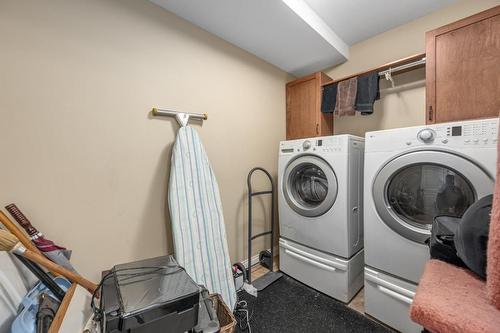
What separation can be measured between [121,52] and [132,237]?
1.18 m

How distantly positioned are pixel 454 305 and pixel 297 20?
1.84 metres

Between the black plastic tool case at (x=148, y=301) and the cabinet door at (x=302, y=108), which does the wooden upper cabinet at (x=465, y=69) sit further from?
the black plastic tool case at (x=148, y=301)

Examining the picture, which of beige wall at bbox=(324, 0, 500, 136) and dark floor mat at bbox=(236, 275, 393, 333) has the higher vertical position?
beige wall at bbox=(324, 0, 500, 136)

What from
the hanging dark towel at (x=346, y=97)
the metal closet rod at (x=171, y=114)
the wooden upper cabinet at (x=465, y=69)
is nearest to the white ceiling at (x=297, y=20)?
the hanging dark towel at (x=346, y=97)

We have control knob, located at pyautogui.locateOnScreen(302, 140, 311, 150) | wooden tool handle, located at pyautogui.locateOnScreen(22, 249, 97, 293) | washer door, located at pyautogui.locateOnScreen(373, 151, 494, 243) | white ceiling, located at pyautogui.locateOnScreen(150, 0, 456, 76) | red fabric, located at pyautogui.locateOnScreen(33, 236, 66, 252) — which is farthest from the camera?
control knob, located at pyautogui.locateOnScreen(302, 140, 311, 150)

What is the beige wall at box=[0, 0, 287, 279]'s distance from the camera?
40.9 inches

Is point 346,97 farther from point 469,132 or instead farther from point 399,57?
point 469,132

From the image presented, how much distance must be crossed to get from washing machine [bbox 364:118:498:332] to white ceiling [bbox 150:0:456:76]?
3.52 ft

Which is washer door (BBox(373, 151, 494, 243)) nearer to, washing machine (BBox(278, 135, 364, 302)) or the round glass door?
the round glass door

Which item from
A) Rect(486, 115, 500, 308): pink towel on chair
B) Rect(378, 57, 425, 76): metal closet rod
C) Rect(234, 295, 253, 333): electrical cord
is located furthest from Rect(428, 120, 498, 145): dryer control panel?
Rect(234, 295, 253, 333): electrical cord

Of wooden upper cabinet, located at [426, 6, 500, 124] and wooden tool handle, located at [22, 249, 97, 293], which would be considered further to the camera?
wooden upper cabinet, located at [426, 6, 500, 124]

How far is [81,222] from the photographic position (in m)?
1.20

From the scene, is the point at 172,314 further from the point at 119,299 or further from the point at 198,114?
the point at 198,114

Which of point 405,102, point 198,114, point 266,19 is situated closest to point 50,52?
point 198,114
